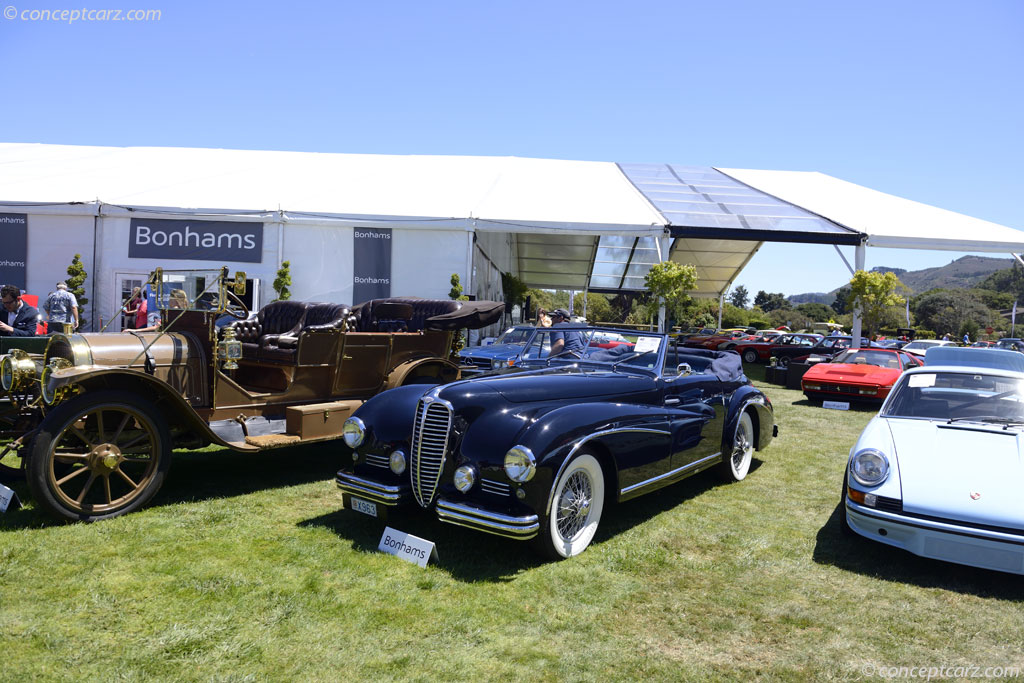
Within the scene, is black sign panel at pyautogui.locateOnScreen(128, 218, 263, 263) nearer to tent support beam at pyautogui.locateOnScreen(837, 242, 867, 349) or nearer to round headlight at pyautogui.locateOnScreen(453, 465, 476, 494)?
round headlight at pyautogui.locateOnScreen(453, 465, 476, 494)

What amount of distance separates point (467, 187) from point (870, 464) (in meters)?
15.2

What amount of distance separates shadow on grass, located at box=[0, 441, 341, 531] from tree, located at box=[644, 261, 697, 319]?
37.7 feet

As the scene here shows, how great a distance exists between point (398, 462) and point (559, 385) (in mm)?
1232

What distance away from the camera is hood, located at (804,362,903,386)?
464 inches

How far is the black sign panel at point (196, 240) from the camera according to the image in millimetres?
15109

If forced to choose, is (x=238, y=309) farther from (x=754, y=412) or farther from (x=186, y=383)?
(x=754, y=412)

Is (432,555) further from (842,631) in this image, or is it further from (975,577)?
(975,577)

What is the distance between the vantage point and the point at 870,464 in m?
4.21

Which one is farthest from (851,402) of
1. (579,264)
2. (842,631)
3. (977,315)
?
(977,315)

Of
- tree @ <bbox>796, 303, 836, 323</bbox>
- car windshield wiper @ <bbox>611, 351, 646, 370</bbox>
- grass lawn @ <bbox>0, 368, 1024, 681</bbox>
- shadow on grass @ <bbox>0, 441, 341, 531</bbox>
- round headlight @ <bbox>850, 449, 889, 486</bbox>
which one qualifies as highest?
tree @ <bbox>796, 303, 836, 323</bbox>

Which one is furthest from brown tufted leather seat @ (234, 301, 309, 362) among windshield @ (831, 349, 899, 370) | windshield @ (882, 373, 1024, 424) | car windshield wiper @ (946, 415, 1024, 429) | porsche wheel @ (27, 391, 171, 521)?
windshield @ (831, 349, 899, 370)

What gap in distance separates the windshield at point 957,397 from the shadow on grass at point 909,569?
3.53 ft

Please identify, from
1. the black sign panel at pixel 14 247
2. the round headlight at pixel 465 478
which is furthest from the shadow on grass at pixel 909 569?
the black sign panel at pixel 14 247

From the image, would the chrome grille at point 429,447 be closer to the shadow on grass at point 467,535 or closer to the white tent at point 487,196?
the shadow on grass at point 467,535
